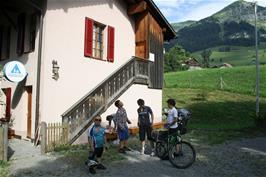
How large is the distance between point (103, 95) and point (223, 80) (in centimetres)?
3825

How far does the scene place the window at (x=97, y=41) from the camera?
15.6 metres

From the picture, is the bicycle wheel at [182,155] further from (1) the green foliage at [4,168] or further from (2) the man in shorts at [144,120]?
(1) the green foliage at [4,168]

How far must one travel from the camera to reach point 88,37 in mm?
14812

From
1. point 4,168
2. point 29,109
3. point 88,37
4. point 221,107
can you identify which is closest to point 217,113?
point 221,107

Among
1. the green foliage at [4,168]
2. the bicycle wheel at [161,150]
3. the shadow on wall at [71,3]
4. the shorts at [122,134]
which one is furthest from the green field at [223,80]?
the green foliage at [4,168]

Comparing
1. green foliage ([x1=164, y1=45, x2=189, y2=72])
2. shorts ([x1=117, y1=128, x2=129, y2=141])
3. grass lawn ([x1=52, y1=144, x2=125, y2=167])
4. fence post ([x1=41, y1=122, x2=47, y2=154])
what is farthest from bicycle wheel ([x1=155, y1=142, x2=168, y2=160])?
green foliage ([x1=164, y1=45, x2=189, y2=72])

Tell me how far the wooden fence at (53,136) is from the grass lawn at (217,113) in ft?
19.2

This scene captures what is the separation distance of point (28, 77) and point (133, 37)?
6234 mm

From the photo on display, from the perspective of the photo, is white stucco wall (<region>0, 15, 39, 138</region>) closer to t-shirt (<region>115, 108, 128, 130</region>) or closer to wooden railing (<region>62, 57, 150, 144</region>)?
wooden railing (<region>62, 57, 150, 144</region>)

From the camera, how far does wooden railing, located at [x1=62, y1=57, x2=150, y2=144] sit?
1245cm

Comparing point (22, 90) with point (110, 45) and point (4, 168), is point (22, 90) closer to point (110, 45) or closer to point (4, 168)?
point (110, 45)

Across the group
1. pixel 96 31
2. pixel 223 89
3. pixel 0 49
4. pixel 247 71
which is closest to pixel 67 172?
pixel 96 31

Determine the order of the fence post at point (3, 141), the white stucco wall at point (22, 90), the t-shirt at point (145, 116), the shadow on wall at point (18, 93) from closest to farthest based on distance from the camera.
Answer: the fence post at point (3, 141) < the t-shirt at point (145, 116) < the white stucco wall at point (22, 90) < the shadow on wall at point (18, 93)

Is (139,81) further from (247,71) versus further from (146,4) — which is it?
(247,71)
